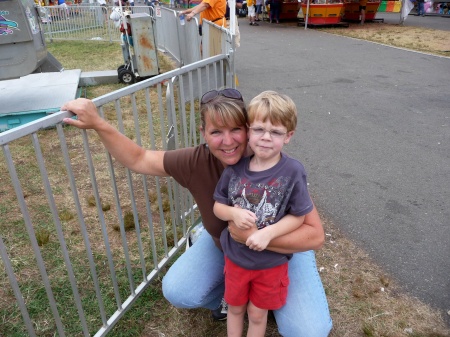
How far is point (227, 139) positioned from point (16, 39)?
4.10 m

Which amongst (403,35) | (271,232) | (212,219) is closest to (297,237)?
(271,232)

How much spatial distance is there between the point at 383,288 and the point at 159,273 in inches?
58.7

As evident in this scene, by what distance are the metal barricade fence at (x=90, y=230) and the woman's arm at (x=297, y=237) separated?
2.29ft

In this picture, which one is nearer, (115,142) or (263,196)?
(263,196)

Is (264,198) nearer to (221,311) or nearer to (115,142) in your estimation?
(115,142)

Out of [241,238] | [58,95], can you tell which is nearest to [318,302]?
[241,238]

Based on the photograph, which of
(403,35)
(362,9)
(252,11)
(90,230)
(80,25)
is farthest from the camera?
(252,11)

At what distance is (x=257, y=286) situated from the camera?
5.98ft

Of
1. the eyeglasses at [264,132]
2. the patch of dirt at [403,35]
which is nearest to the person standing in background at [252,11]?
the patch of dirt at [403,35]

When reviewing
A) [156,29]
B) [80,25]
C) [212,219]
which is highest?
[156,29]

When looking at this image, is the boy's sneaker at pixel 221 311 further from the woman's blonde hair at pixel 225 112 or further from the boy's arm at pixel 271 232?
the woman's blonde hair at pixel 225 112

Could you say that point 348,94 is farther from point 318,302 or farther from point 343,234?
point 318,302

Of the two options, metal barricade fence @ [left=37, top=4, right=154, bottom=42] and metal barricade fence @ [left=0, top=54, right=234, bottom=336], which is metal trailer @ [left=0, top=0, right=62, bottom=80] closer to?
metal barricade fence @ [left=0, top=54, right=234, bottom=336]

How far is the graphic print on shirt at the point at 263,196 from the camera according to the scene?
5.43 ft
